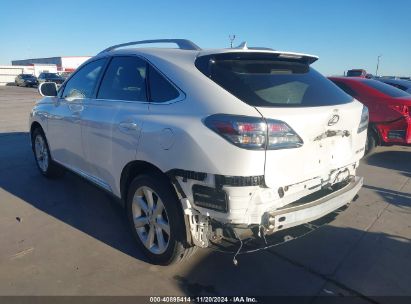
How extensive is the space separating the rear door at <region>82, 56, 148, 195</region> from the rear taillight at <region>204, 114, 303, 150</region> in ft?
2.67

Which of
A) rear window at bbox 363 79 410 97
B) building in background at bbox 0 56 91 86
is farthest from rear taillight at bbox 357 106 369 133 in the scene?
building in background at bbox 0 56 91 86

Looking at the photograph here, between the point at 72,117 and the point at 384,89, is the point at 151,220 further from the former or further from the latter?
the point at 384,89

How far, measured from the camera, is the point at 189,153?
2447 millimetres

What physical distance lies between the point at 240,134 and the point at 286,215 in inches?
26.0

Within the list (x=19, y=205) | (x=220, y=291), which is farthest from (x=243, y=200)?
(x=19, y=205)

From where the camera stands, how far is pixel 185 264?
3.03 m

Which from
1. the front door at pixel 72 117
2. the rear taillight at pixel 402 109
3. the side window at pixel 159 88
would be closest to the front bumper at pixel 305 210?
the side window at pixel 159 88

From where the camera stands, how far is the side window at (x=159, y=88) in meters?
2.77

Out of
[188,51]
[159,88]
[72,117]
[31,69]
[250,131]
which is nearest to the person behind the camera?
[250,131]

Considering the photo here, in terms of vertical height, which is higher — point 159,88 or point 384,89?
point 159,88

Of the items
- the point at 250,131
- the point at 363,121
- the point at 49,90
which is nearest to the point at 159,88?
the point at 250,131

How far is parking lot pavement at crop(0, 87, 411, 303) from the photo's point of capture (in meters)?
2.71

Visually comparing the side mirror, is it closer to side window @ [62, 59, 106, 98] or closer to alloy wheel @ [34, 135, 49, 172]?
side window @ [62, 59, 106, 98]

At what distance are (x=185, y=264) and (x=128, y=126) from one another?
1269 millimetres
